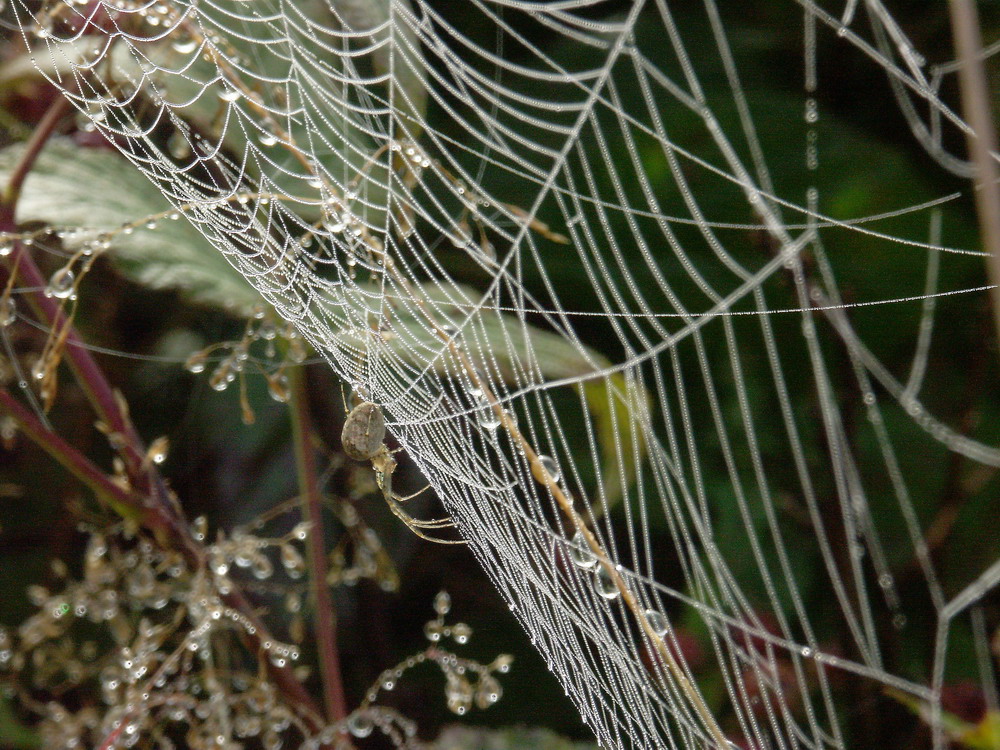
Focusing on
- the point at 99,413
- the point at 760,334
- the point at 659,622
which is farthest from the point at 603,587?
the point at 760,334

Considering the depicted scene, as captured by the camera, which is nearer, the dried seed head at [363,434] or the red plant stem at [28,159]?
the dried seed head at [363,434]

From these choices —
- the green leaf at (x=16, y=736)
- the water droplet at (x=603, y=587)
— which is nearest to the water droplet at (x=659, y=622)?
the water droplet at (x=603, y=587)

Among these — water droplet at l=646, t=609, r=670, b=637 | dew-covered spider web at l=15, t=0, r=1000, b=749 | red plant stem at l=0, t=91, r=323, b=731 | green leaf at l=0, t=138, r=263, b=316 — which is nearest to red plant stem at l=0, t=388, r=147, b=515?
red plant stem at l=0, t=91, r=323, b=731

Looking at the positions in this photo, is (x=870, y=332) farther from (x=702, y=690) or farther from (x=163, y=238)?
(x=163, y=238)

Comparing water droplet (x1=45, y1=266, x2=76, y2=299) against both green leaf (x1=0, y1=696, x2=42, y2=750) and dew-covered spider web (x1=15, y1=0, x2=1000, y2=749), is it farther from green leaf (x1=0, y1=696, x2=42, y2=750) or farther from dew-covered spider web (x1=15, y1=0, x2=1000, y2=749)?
green leaf (x1=0, y1=696, x2=42, y2=750)

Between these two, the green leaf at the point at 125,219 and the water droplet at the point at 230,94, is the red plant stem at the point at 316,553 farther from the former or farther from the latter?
the water droplet at the point at 230,94
